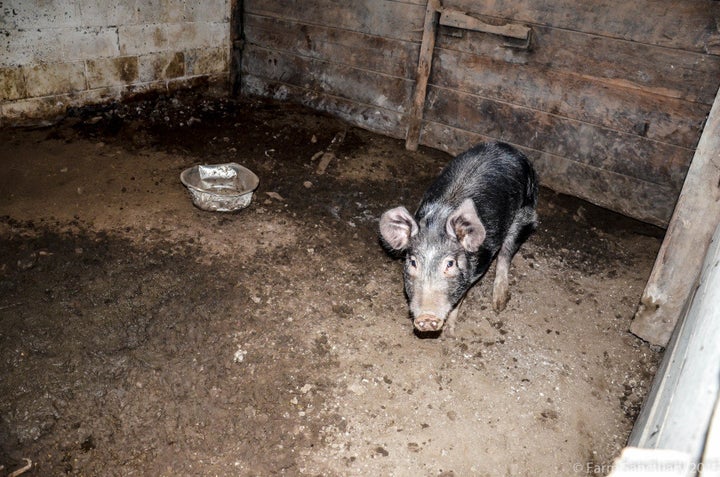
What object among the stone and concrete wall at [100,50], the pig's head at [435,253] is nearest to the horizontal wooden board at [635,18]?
the pig's head at [435,253]

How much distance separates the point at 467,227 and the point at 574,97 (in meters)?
2.96

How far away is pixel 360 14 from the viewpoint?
6688 millimetres

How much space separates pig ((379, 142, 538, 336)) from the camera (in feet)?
11.3

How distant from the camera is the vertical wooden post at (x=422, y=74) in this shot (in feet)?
20.0

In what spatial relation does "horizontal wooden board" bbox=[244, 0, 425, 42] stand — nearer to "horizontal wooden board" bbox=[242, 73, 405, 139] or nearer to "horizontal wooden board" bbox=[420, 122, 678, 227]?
"horizontal wooden board" bbox=[242, 73, 405, 139]

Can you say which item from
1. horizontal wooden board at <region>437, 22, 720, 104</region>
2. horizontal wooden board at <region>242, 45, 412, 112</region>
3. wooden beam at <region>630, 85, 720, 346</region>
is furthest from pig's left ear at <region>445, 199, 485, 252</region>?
horizontal wooden board at <region>242, 45, 412, 112</region>

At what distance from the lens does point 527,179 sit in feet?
15.1

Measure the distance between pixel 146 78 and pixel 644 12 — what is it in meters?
6.00

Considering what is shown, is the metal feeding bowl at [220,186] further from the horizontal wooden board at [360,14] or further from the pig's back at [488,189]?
the horizontal wooden board at [360,14]

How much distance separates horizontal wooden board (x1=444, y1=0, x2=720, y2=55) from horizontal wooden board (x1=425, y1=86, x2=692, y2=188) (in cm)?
91

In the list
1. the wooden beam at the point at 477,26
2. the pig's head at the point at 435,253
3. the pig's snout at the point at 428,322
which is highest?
the wooden beam at the point at 477,26

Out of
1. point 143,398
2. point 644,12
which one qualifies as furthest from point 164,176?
point 644,12

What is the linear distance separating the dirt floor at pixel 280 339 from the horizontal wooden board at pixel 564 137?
522 mm

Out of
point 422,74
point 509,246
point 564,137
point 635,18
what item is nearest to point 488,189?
point 509,246
